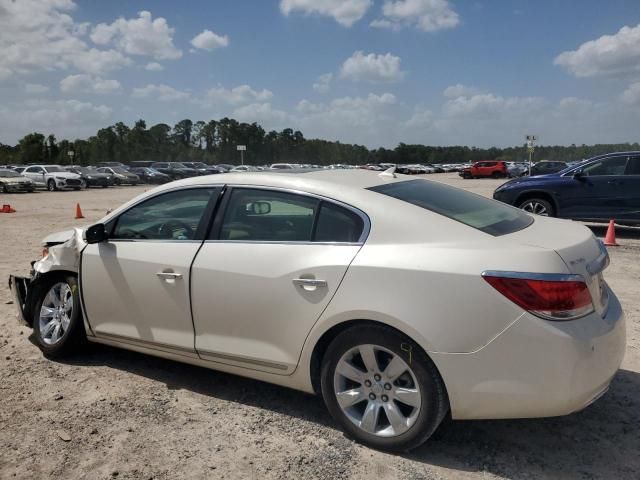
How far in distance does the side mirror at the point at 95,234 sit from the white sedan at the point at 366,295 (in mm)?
15

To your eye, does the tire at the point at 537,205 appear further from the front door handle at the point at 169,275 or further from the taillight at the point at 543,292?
the front door handle at the point at 169,275

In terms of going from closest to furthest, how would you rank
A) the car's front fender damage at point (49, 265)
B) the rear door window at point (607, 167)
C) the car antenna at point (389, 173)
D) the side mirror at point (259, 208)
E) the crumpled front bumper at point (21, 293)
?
the side mirror at point (259, 208) < the car antenna at point (389, 173) < the car's front fender damage at point (49, 265) < the crumpled front bumper at point (21, 293) < the rear door window at point (607, 167)

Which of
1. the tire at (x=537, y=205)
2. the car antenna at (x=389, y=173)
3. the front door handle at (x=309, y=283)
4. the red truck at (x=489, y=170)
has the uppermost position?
the car antenna at (x=389, y=173)

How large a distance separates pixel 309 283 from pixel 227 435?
3.56 feet

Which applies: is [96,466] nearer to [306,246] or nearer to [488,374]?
[306,246]

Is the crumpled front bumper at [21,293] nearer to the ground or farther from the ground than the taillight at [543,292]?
nearer to the ground

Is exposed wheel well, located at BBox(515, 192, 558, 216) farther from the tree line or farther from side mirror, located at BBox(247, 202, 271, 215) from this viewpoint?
the tree line

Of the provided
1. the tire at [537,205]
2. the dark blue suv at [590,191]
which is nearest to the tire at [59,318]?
the tire at [537,205]

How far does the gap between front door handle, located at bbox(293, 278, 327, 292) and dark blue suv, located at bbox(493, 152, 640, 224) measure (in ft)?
31.0

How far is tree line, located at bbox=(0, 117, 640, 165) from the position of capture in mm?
72750

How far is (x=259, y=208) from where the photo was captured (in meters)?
3.51

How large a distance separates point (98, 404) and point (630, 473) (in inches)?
128

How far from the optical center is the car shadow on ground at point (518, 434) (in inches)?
114

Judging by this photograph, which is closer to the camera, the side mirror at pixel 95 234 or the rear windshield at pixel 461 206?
the rear windshield at pixel 461 206
